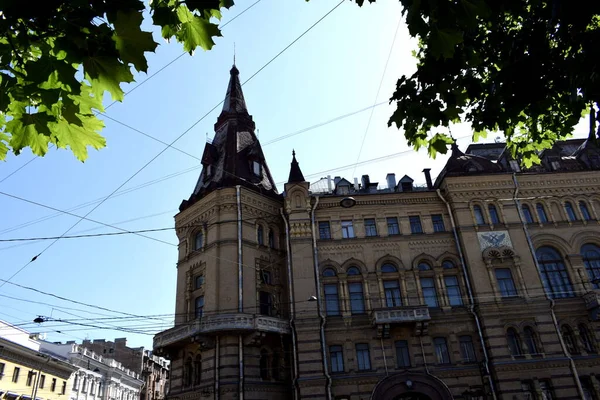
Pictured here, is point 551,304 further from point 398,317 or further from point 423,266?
point 398,317

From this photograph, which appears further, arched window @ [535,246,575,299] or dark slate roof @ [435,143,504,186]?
dark slate roof @ [435,143,504,186]

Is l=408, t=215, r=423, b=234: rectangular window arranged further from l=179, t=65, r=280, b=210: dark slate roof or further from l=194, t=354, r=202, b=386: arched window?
l=194, t=354, r=202, b=386: arched window

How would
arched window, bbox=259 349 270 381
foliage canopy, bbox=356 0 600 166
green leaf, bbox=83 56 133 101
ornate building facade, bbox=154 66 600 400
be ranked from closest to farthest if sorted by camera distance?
green leaf, bbox=83 56 133 101, foliage canopy, bbox=356 0 600 166, ornate building facade, bbox=154 66 600 400, arched window, bbox=259 349 270 381

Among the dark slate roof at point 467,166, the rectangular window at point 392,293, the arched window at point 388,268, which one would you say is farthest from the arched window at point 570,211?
the rectangular window at point 392,293

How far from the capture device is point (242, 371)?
1081 inches

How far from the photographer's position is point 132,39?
11.7ft

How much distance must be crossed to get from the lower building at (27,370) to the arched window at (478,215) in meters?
33.7

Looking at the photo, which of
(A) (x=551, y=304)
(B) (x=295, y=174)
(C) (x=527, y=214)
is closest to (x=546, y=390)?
(A) (x=551, y=304)

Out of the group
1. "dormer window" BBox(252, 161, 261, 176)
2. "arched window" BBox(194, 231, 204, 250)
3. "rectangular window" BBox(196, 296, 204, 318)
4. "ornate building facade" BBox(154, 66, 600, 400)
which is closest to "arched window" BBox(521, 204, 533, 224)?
"ornate building facade" BBox(154, 66, 600, 400)

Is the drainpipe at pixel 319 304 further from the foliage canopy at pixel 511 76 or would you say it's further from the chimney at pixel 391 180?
the foliage canopy at pixel 511 76

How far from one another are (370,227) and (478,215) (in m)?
7.74

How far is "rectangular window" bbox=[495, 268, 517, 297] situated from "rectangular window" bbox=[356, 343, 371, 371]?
9.79 meters

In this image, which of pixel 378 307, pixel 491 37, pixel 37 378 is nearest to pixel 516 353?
pixel 378 307

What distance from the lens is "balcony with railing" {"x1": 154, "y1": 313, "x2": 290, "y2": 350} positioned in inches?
1093
